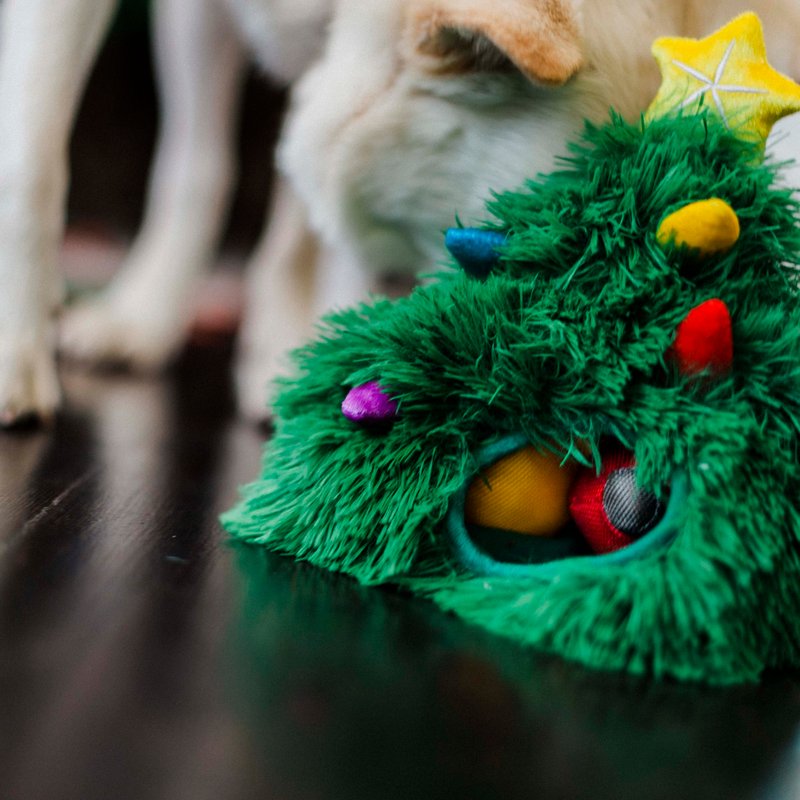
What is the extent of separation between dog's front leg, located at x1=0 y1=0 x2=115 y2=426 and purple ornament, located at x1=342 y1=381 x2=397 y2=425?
0.51m

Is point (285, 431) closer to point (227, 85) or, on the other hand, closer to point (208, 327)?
point (227, 85)

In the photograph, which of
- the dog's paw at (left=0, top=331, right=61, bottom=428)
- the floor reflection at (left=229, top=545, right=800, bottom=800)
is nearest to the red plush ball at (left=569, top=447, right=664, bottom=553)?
the floor reflection at (left=229, top=545, right=800, bottom=800)

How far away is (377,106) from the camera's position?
3.21ft

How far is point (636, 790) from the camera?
44 cm

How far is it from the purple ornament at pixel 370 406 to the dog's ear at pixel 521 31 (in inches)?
12.0

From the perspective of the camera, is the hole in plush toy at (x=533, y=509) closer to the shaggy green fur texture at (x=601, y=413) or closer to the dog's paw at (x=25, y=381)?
the shaggy green fur texture at (x=601, y=413)

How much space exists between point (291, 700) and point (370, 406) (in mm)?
229

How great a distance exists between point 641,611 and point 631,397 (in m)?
0.14

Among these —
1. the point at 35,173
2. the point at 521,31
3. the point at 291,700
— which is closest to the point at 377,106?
the point at 521,31

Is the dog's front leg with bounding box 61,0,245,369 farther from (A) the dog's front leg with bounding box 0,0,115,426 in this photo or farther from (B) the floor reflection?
(B) the floor reflection

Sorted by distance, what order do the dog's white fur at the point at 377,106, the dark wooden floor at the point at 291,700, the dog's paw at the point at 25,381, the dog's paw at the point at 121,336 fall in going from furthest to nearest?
the dog's paw at the point at 121,336
the dog's paw at the point at 25,381
the dog's white fur at the point at 377,106
the dark wooden floor at the point at 291,700

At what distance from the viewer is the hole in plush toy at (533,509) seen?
625 millimetres

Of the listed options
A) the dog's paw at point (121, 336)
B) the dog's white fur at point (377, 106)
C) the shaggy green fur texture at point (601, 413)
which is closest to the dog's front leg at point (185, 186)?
the dog's paw at point (121, 336)

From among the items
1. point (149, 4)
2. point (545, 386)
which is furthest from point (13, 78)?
point (149, 4)
